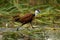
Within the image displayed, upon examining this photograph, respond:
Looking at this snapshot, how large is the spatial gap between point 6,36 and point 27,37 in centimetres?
51

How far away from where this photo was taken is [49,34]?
7727mm

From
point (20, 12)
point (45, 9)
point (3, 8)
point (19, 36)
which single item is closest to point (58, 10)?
point (45, 9)

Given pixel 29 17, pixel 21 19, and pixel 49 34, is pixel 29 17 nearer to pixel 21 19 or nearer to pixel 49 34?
pixel 21 19

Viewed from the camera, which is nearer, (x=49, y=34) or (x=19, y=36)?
(x=19, y=36)

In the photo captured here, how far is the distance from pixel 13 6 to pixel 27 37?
12.7ft

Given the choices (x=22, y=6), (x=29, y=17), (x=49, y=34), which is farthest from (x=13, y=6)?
(x=49, y=34)

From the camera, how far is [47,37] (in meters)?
7.31

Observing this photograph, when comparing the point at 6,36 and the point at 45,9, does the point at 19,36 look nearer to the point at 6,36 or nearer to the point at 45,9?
the point at 6,36

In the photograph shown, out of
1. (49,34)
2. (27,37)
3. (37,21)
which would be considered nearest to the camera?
(27,37)

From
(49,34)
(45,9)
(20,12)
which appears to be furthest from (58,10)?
(49,34)

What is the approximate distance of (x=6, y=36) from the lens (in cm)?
700

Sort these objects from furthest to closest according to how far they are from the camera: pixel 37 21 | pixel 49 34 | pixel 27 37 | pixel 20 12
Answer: pixel 20 12 → pixel 37 21 → pixel 49 34 → pixel 27 37

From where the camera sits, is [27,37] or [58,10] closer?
[27,37]

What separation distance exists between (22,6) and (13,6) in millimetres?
376
